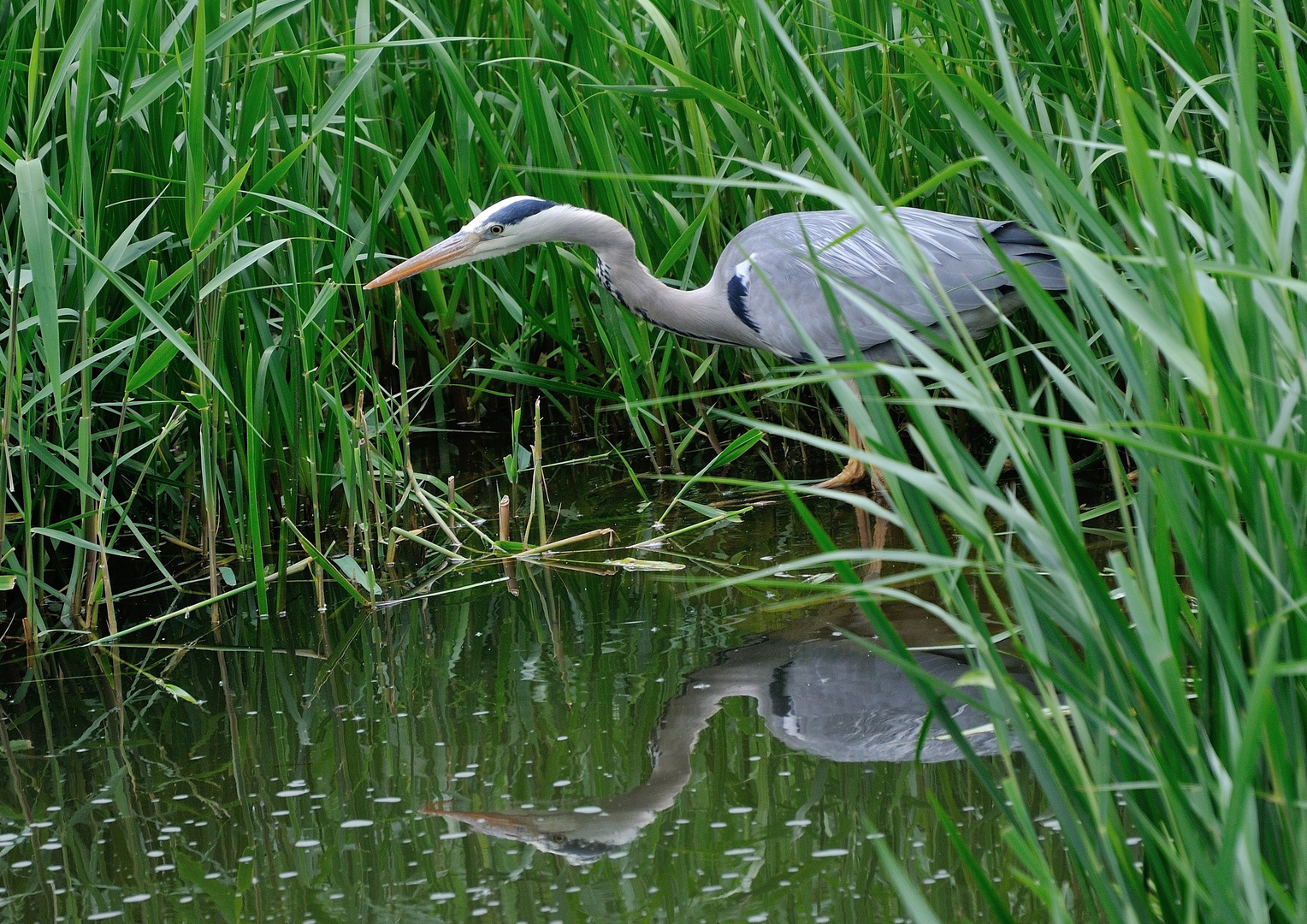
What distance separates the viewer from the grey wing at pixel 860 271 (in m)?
3.71

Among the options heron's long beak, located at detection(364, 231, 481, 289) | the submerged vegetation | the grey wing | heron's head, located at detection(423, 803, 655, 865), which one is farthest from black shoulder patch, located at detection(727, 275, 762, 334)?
heron's head, located at detection(423, 803, 655, 865)

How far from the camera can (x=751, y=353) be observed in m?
4.40

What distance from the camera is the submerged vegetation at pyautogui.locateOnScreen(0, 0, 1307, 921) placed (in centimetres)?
129

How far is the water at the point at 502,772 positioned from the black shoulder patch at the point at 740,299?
89 cm

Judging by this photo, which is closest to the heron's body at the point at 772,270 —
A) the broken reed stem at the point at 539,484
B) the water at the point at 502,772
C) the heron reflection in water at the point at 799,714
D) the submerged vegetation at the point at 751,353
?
the submerged vegetation at the point at 751,353

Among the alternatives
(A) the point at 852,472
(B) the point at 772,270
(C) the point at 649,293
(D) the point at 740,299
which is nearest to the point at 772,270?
(B) the point at 772,270

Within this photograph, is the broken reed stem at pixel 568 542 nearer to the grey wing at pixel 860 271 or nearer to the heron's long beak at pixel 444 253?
the grey wing at pixel 860 271

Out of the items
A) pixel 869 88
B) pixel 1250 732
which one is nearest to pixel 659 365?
pixel 869 88

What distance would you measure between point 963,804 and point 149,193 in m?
2.24

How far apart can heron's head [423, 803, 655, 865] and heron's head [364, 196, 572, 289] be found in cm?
201

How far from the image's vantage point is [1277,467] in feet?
4.50

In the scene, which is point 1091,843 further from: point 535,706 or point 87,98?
point 87,98

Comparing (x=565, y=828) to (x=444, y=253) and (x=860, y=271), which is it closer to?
(x=444, y=253)

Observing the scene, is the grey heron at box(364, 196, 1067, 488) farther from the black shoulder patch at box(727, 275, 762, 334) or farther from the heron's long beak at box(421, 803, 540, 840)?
the heron's long beak at box(421, 803, 540, 840)
